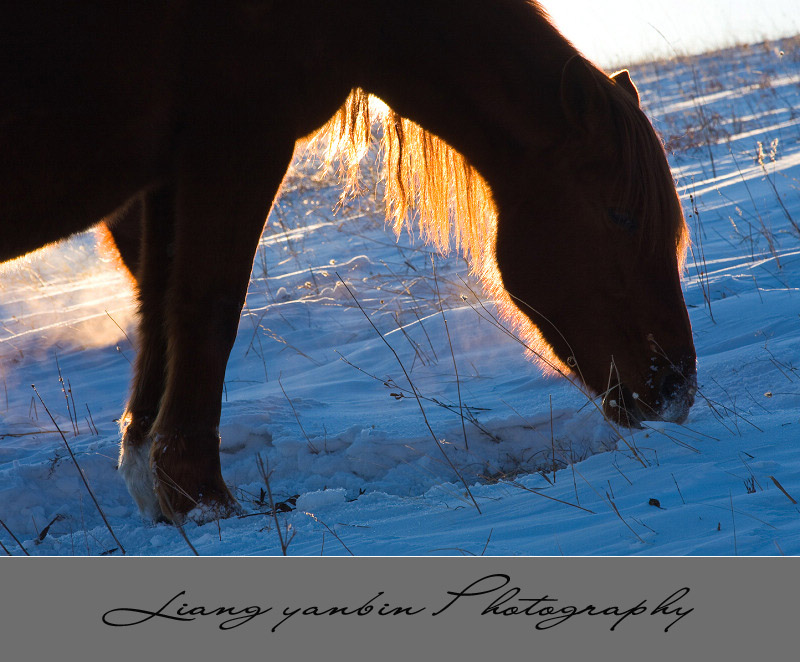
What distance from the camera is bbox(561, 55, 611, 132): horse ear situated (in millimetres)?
2455

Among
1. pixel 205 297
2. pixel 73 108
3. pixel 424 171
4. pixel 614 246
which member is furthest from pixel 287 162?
pixel 614 246

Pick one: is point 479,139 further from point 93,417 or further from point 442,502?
point 93,417

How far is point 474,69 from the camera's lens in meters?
2.57

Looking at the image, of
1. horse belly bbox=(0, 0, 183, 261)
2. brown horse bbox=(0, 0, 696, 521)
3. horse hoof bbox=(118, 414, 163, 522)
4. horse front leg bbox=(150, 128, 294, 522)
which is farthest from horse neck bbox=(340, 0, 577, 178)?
horse hoof bbox=(118, 414, 163, 522)

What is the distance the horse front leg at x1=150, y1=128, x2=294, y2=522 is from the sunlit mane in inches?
23.6

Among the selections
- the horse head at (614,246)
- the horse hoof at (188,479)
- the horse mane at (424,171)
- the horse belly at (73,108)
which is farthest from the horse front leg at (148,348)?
the horse head at (614,246)

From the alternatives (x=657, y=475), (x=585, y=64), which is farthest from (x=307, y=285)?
(x=657, y=475)

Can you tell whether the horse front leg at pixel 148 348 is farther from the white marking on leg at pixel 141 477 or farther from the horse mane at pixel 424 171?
the horse mane at pixel 424 171

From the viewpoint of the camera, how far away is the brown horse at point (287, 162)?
2061 mm

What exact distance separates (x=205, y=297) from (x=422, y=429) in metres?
1.10

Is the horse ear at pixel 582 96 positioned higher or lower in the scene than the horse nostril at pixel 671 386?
higher

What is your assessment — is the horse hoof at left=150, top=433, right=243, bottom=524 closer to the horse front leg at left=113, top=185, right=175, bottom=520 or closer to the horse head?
the horse front leg at left=113, top=185, right=175, bottom=520

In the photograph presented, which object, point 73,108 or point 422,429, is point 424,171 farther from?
point 73,108

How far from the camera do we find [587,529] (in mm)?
1682
